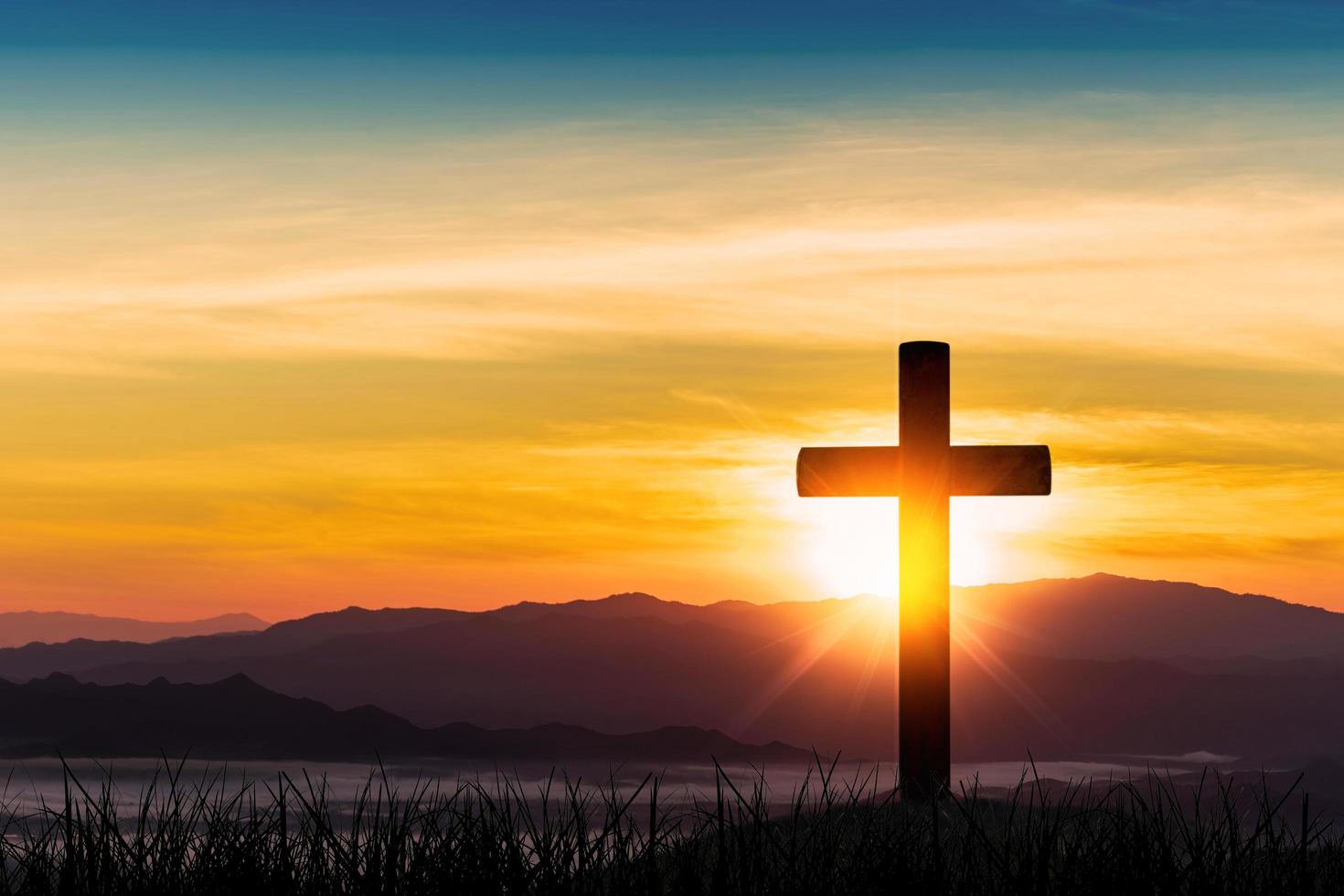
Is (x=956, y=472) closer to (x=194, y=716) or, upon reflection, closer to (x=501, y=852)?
(x=501, y=852)

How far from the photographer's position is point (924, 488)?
1138cm

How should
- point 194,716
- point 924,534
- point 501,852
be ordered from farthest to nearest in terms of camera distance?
1. point 194,716
2. point 924,534
3. point 501,852

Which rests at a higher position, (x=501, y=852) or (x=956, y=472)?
(x=956, y=472)

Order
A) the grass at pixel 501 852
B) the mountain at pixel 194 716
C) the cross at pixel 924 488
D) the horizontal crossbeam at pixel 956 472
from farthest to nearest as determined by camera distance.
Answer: the mountain at pixel 194 716
the horizontal crossbeam at pixel 956 472
the cross at pixel 924 488
the grass at pixel 501 852

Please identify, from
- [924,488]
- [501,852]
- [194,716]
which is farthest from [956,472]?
[194,716]

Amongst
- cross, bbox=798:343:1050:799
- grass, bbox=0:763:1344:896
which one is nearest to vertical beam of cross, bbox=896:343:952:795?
cross, bbox=798:343:1050:799

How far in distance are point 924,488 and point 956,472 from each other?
→ 13.0 inches

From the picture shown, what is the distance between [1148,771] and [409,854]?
11.5ft

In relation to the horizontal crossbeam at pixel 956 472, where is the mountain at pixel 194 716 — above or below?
below

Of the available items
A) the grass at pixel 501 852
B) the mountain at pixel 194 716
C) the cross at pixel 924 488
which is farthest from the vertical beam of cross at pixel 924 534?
the mountain at pixel 194 716

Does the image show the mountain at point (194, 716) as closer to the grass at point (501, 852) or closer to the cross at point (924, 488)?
the cross at point (924, 488)

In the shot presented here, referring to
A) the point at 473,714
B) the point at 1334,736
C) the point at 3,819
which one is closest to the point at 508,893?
the point at 3,819

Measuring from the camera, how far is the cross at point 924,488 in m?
11.2

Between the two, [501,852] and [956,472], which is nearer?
[501,852]
